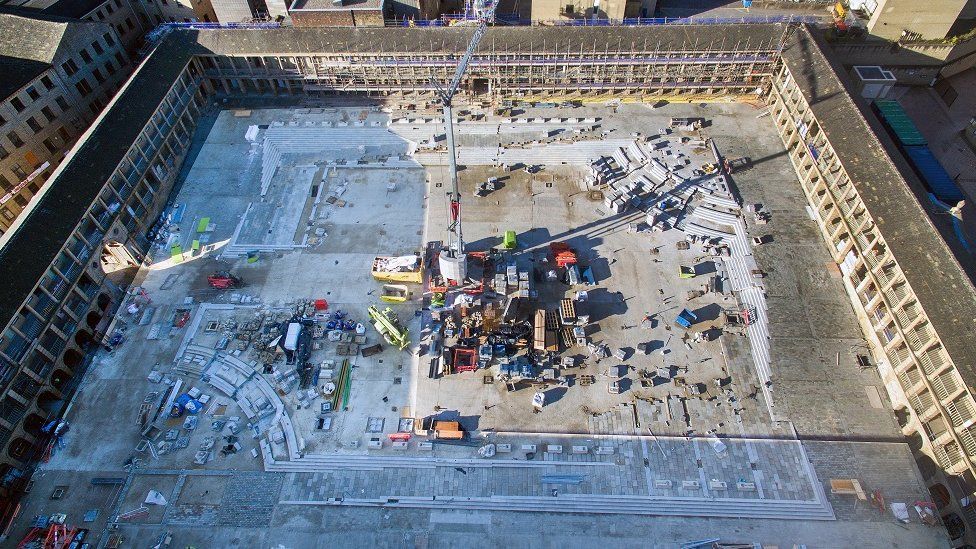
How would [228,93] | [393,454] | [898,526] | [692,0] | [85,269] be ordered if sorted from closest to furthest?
1. [898,526]
2. [393,454]
3. [85,269]
4. [228,93]
5. [692,0]

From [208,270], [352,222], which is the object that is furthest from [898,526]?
[208,270]

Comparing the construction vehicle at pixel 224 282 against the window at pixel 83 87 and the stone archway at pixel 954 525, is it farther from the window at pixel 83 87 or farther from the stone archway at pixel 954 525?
the stone archway at pixel 954 525

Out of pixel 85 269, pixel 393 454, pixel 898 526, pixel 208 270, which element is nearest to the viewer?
pixel 898 526

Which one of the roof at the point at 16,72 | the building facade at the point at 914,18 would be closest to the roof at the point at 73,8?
the roof at the point at 16,72

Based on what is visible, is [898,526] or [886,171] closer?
[898,526]

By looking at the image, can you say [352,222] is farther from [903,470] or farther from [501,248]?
[903,470]

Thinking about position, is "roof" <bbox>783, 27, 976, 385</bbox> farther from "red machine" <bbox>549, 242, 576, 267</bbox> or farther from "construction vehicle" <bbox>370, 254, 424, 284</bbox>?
"construction vehicle" <bbox>370, 254, 424, 284</bbox>

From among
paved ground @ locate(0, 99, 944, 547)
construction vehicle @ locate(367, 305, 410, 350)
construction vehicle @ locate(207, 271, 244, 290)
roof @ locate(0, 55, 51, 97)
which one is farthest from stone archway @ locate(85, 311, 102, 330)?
roof @ locate(0, 55, 51, 97)
